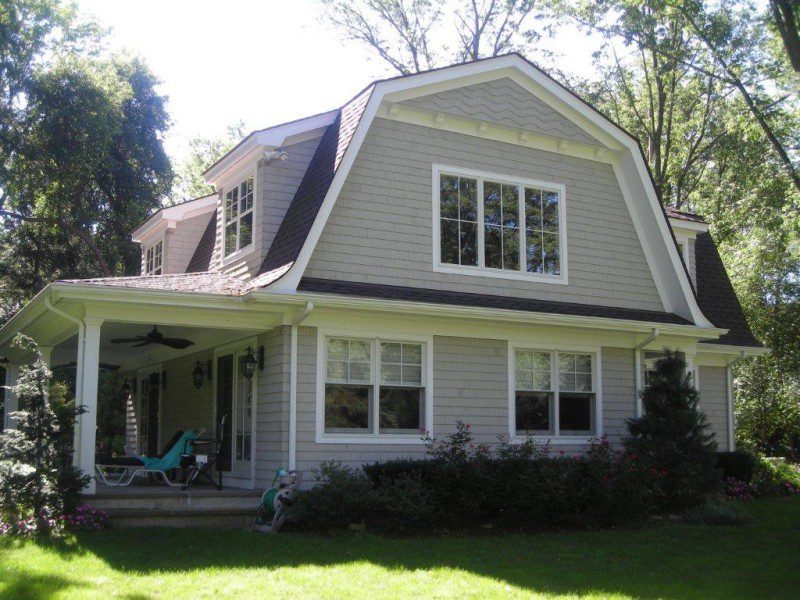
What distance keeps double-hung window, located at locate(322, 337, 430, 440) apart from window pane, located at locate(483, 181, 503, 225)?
2.38 metres

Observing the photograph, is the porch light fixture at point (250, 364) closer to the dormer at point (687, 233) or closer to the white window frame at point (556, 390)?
the white window frame at point (556, 390)

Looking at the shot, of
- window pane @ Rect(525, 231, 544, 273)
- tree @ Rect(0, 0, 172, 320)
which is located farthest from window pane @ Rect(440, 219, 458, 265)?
tree @ Rect(0, 0, 172, 320)

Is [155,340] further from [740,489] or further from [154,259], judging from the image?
[740,489]

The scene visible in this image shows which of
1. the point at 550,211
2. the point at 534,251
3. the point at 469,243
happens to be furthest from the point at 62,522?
the point at 550,211

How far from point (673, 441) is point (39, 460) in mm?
8534

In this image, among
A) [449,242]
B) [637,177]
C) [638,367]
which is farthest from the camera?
[637,177]

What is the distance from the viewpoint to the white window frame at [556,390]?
1271 cm

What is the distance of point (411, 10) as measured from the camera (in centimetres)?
2834

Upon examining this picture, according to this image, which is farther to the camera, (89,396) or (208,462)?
(208,462)

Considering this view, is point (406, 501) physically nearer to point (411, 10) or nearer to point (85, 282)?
point (85, 282)

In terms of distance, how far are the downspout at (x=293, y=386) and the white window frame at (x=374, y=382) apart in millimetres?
338

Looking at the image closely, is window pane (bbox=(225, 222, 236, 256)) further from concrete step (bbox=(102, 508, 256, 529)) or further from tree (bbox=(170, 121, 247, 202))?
tree (bbox=(170, 121, 247, 202))

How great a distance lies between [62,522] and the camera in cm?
884

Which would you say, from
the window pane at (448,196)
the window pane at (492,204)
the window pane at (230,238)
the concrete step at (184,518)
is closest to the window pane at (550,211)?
the window pane at (492,204)
